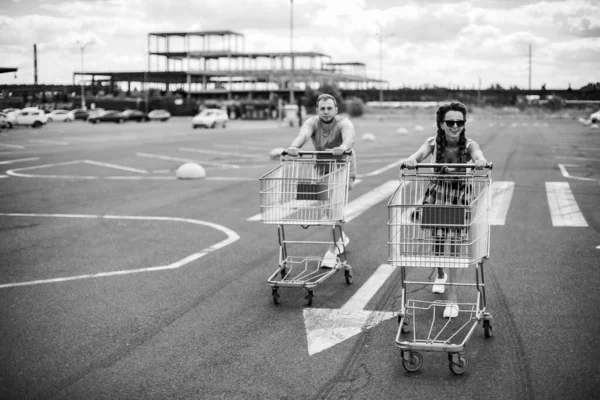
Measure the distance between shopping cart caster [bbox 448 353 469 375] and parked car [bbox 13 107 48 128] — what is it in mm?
51473

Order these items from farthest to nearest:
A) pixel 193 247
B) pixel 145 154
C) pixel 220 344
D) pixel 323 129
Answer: pixel 145 154 < pixel 193 247 < pixel 323 129 < pixel 220 344

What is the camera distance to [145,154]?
2609 cm

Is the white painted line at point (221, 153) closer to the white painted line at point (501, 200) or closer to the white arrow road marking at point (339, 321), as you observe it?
the white painted line at point (501, 200)

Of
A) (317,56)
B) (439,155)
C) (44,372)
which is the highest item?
(317,56)

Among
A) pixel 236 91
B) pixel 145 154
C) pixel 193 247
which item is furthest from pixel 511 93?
pixel 193 247

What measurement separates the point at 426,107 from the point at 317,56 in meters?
23.0

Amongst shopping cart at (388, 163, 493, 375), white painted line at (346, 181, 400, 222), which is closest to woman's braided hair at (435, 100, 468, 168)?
shopping cart at (388, 163, 493, 375)

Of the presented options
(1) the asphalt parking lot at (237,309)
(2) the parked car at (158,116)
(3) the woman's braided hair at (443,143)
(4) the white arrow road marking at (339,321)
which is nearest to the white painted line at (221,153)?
(1) the asphalt parking lot at (237,309)

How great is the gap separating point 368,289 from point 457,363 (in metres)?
2.30

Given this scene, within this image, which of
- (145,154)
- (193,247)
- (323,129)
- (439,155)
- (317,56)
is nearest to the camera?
(439,155)

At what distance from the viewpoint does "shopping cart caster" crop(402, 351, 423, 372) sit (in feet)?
15.8

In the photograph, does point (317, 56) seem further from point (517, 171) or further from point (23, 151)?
point (517, 171)

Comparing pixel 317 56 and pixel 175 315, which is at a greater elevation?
pixel 317 56

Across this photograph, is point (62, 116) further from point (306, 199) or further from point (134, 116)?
point (306, 199)
